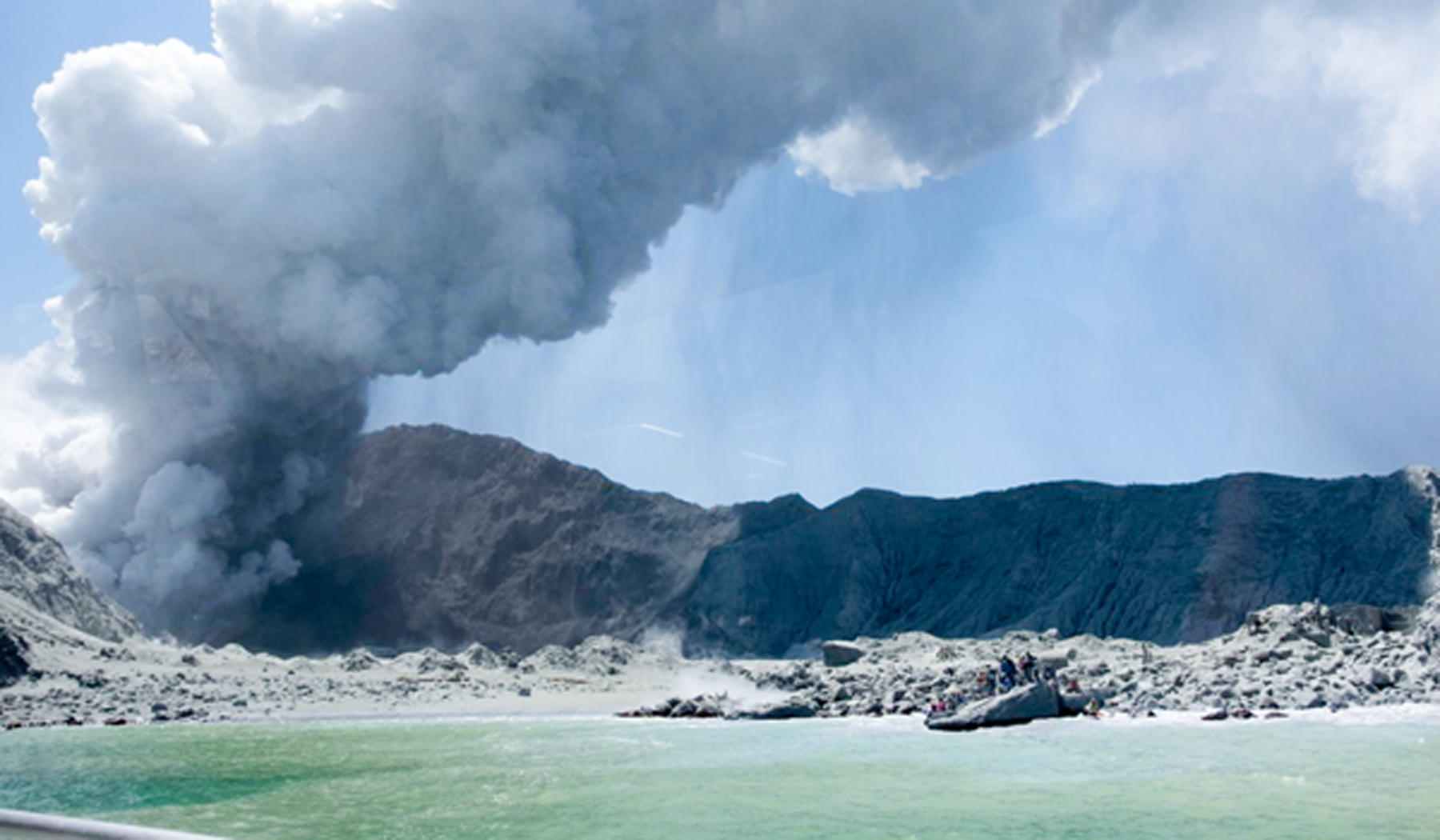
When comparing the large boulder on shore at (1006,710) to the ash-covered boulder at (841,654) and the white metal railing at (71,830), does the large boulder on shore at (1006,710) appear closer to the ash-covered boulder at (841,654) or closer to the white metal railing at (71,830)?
the white metal railing at (71,830)

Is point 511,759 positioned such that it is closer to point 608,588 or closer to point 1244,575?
point 1244,575

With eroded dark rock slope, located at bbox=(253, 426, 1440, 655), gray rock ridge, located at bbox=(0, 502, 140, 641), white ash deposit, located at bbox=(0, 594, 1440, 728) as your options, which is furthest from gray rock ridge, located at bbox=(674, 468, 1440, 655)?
gray rock ridge, located at bbox=(0, 502, 140, 641)

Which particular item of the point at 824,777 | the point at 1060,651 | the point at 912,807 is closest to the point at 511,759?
the point at 824,777

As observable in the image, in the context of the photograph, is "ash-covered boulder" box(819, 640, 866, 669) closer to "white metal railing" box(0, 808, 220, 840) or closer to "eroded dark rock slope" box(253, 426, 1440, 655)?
"eroded dark rock slope" box(253, 426, 1440, 655)

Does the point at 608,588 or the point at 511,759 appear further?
the point at 608,588

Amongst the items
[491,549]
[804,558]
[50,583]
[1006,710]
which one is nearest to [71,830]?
[1006,710]
